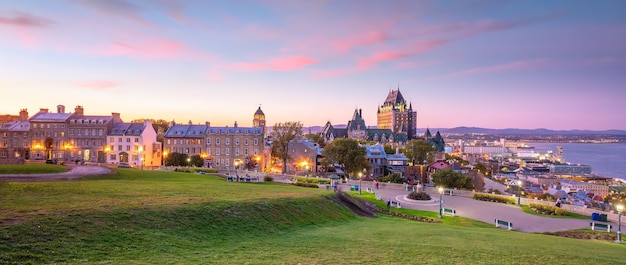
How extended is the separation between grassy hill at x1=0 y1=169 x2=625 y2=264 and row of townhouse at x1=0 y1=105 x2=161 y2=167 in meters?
57.4

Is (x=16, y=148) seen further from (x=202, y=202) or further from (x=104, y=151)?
(x=202, y=202)

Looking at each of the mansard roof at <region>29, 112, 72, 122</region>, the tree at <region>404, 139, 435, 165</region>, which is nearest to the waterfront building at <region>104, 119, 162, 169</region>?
the mansard roof at <region>29, 112, 72, 122</region>

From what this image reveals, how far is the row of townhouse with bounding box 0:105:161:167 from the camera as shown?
73.4 m

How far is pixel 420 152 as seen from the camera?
11025cm

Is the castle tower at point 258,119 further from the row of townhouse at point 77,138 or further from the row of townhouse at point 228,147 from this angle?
the row of townhouse at point 77,138

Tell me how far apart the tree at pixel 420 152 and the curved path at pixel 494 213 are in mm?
65637

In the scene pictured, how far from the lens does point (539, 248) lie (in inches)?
659

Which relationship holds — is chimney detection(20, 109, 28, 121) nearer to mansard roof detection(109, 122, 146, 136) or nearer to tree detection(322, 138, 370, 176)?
mansard roof detection(109, 122, 146, 136)

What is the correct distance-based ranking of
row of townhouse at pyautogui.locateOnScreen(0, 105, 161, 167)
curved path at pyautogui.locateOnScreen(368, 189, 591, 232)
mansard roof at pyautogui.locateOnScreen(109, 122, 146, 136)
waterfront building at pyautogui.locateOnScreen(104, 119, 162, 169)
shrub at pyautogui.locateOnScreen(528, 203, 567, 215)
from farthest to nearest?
1. mansard roof at pyautogui.locateOnScreen(109, 122, 146, 136)
2. waterfront building at pyautogui.locateOnScreen(104, 119, 162, 169)
3. row of townhouse at pyautogui.locateOnScreen(0, 105, 161, 167)
4. shrub at pyautogui.locateOnScreen(528, 203, 567, 215)
5. curved path at pyautogui.locateOnScreen(368, 189, 591, 232)

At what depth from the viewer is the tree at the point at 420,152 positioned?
110 meters

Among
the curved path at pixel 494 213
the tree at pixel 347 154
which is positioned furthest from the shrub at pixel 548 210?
the tree at pixel 347 154

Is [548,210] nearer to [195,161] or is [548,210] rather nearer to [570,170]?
[195,161]

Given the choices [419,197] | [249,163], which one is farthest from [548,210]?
[249,163]

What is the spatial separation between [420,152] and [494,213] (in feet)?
250
